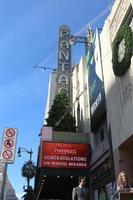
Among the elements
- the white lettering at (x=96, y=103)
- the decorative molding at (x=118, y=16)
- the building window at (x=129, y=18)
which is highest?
the decorative molding at (x=118, y=16)

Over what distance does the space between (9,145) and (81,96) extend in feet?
79.1

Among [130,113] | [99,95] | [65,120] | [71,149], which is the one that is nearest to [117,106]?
[130,113]

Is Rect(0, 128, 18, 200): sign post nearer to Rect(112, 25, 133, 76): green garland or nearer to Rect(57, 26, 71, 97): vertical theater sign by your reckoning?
Rect(112, 25, 133, 76): green garland

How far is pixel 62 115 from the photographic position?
3191 cm

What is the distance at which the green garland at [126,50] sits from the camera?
60.9 feet

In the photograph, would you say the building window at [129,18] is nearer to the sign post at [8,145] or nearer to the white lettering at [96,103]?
the white lettering at [96,103]

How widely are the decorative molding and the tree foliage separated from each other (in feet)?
36.1

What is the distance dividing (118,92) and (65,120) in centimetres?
1197

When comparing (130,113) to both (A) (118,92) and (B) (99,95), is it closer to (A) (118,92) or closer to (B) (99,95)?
(A) (118,92)

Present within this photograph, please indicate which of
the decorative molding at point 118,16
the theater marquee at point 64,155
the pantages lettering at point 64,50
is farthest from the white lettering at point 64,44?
the decorative molding at point 118,16

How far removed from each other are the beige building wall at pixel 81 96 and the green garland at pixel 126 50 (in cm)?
931

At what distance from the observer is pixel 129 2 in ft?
64.5

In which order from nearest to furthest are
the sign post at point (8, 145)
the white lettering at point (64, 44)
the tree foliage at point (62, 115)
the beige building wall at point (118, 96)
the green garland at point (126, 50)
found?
1. the sign post at point (8, 145)
2. the beige building wall at point (118, 96)
3. the green garland at point (126, 50)
4. the tree foliage at point (62, 115)
5. the white lettering at point (64, 44)

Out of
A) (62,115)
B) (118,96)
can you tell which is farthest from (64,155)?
(118,96)
